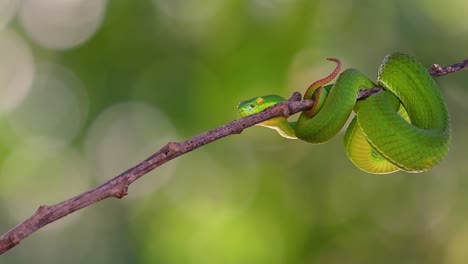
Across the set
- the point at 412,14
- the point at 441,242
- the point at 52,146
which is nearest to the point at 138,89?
the point at 52,146

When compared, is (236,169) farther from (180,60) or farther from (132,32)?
(132,32)

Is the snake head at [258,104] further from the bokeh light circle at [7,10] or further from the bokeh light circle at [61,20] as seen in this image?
the bokeh light circle at [7,10]

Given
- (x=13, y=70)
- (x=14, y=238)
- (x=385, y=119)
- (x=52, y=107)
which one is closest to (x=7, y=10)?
(x=13, y=70)

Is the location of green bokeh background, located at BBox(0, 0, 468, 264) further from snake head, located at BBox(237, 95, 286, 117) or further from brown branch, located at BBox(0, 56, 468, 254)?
brown branch, located at BBox(0, 56, 468, 254)

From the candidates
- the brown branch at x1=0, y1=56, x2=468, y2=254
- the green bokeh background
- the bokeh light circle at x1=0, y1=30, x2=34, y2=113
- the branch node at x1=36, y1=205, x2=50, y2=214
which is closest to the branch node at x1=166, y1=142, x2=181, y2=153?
the brown branch at x1=0, y1=56, x2=468, y2=254

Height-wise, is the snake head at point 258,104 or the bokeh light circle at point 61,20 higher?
the bokeh light circle at point 61,20

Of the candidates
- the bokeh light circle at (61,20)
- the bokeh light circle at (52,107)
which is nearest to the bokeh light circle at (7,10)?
the bokeh light circle at (61,20)
